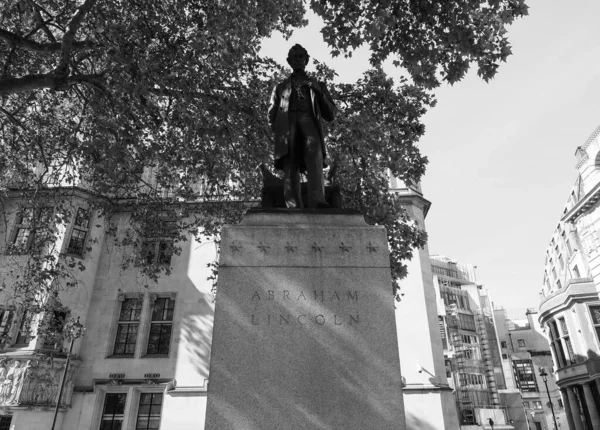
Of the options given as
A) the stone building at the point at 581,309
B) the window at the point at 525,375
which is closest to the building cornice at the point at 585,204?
the stone building at the point at 581,309

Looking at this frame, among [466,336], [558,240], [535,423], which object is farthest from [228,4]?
[535,423]

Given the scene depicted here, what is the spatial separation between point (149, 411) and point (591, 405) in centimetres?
2951

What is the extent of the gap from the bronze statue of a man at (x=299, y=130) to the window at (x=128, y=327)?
57.0 feet

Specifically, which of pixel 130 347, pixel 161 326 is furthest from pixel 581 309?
pixel 130 347

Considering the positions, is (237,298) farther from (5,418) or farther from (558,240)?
(558,240)

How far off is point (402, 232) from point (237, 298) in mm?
9564

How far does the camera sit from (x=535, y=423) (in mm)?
72000

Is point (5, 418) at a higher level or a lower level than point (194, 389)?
lower

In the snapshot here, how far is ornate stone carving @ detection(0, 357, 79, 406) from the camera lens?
661 inches

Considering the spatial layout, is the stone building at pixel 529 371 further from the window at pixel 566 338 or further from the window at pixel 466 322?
the window at pixel 566 338

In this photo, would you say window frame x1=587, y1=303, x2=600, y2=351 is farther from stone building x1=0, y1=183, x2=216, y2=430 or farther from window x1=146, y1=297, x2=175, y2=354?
window x1=146, y1=297, x2=175, y2=354

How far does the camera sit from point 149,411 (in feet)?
61.4

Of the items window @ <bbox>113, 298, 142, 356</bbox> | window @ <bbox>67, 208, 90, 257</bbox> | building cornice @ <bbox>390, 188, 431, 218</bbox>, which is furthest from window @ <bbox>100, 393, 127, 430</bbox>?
building cornice @ <bbox>390, 188, 431, 218</bbox>

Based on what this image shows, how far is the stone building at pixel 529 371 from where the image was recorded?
2771 inches
